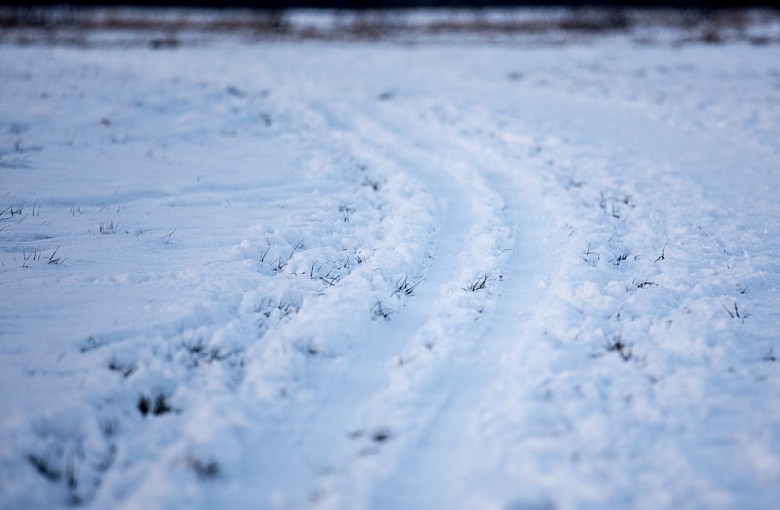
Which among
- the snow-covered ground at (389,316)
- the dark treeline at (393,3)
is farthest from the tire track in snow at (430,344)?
the dark treeline at (393,3)

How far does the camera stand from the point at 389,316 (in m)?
3.95

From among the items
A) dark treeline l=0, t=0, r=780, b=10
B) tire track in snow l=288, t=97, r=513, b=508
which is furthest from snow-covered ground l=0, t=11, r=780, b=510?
dark treeline l=0, t=0, r=780, b=10

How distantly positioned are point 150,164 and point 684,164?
8.13 meters

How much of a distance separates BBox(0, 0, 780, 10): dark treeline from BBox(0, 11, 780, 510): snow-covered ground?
24780 mm

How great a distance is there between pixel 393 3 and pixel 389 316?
40.1 meters

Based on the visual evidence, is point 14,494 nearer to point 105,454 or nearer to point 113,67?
point 105,454

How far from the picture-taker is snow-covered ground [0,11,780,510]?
2.60 meters

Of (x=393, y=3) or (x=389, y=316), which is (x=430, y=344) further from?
(x=393, y=3)

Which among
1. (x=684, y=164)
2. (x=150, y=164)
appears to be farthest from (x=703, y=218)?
(x=150, y=164)

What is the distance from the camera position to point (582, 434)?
2797 mm

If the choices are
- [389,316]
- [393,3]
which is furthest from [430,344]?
[393,3]

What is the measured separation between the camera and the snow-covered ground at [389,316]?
260cm

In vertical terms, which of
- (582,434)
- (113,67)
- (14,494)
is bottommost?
(14,494)

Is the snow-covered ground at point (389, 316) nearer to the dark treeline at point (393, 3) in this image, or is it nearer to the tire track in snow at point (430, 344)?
the tire track in snow at point (430, 344)
